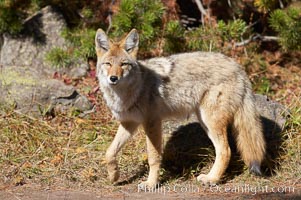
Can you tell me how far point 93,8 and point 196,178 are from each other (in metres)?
4.03

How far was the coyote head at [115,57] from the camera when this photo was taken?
5566mm

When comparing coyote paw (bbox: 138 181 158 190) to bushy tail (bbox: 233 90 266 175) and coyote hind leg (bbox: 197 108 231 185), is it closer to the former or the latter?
coyote hind leg (bbox: 197 108 231 185)

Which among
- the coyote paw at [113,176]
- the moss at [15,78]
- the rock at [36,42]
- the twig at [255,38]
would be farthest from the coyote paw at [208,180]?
the rock at [36,42]

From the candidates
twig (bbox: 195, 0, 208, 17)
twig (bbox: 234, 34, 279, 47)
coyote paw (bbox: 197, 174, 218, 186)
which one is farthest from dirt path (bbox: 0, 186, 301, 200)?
twig (bbox: 195, 0, 208, 17)

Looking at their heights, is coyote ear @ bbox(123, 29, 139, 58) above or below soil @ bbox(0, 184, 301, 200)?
above

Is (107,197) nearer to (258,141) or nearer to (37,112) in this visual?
(258,141)

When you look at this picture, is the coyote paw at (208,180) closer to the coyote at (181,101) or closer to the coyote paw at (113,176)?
the coyote at (181,101)

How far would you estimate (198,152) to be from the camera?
22.4 feet

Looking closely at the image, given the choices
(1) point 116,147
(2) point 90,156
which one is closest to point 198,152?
(1) point 116,147

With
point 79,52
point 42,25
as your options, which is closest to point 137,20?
point 79,52

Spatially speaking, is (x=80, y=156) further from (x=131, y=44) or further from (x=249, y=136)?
(x=249, y=136)

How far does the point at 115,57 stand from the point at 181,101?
3.32 feet

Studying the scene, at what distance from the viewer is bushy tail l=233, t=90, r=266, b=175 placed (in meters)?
6.20

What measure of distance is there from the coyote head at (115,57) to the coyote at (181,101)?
0.01m
